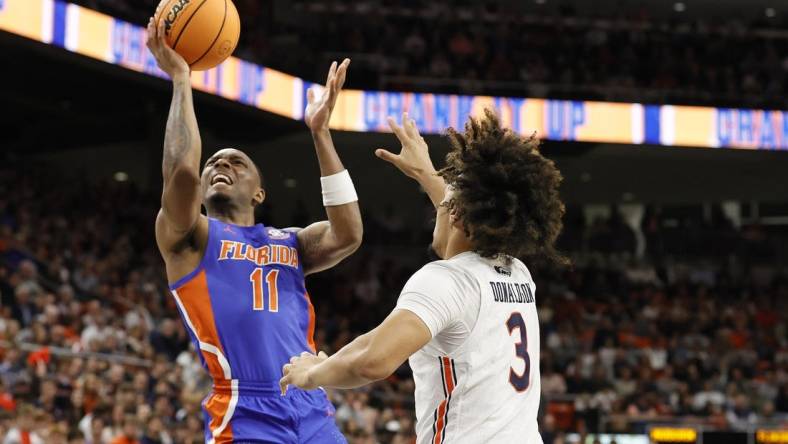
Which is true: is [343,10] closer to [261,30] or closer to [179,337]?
[261,30]

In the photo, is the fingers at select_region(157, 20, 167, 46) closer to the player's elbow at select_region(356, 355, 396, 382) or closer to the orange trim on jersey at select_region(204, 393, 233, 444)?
the orange trim on jersey at select_region(204, 393, 233, 444)

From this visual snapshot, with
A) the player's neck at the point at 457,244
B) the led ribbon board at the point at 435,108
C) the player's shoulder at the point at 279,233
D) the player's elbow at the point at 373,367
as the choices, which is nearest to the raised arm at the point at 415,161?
the player's shoulder at the point at 279,233

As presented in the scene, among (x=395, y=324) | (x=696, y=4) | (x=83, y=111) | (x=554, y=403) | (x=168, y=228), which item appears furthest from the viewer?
(x=696, y=4)

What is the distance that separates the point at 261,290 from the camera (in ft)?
15.6

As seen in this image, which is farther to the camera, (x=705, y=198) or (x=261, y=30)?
(x=705, y=198)

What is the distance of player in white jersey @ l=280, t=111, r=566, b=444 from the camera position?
3512mm

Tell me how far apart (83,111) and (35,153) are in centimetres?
209

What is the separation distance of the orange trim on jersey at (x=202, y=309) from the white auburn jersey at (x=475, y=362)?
127cm

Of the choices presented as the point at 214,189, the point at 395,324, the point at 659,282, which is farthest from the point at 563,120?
the point at 395,324

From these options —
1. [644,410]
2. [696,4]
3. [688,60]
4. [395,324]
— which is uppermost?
[696,4]

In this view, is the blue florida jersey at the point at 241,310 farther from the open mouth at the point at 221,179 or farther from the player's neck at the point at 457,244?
the player's neck at the point at 457,244

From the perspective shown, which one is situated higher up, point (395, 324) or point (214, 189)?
point (214, 189)

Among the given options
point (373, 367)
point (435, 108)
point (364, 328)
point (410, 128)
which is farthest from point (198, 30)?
point (364, 328)

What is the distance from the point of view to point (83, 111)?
21.0 metres
